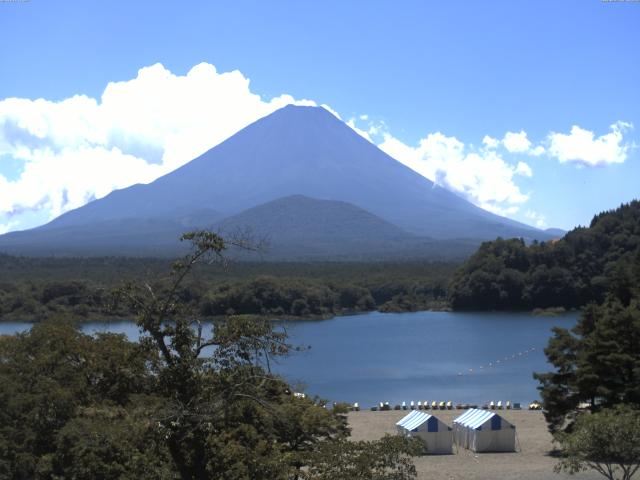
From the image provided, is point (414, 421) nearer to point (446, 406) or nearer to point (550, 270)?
point (446, 406)

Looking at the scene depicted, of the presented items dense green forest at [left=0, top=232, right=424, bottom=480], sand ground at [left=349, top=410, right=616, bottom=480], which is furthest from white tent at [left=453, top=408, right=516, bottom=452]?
dense green forest at [left=0, top=232, right=424, bottom=480]

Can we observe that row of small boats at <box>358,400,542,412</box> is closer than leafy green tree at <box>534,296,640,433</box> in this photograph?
No

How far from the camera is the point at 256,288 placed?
174 feet

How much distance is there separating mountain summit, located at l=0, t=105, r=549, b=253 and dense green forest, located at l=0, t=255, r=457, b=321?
253 feet

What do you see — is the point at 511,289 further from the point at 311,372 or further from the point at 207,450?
the point at 207,450

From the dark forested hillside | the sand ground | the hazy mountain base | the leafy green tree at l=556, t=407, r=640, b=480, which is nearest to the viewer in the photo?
the leafy green tree at l=556, t=407, r=640, b=480

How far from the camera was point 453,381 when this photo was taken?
97.9 feet

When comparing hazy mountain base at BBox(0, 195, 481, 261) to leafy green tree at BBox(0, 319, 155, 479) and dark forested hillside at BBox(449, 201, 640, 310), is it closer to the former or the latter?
dark forested hillside at BBox(449, 201, 640, 310)

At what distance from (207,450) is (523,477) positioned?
308 inches

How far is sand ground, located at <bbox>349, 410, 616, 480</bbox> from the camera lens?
14698 mm

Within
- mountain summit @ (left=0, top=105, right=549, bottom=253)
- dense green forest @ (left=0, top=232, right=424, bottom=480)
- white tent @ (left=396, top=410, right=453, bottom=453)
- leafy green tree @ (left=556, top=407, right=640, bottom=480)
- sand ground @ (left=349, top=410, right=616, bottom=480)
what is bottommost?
sand ground @ (left=349, top=410, right=616, bottom=480)

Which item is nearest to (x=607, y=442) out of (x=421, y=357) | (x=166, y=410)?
(x=166, y=410)

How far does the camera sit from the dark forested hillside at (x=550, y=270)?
54938 millimetres

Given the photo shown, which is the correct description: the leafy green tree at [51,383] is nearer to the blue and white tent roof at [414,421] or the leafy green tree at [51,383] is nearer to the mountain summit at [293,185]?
the blue and white tent roof at [414,421]
